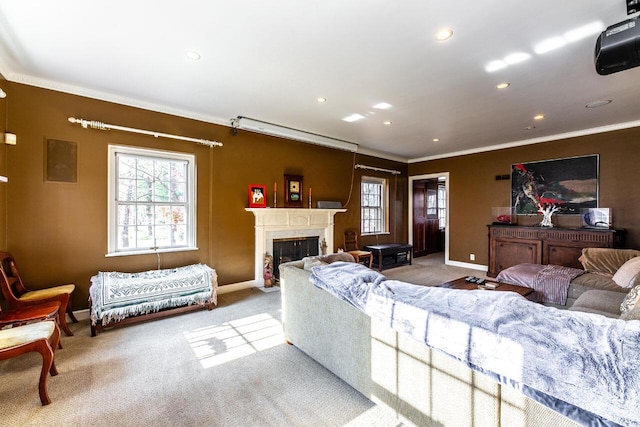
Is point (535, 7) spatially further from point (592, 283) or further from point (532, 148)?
point (532, 148)

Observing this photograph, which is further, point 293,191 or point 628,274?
point 293,191

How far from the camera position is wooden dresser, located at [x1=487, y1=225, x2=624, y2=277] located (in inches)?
163

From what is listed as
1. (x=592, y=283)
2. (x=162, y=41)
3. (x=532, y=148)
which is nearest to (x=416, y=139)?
(x=532, y=148)

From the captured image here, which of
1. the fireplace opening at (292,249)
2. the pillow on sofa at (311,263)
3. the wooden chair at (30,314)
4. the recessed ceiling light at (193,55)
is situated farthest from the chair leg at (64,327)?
the recessed ceiling light at (193,55)

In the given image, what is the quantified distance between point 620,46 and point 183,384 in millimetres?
3650

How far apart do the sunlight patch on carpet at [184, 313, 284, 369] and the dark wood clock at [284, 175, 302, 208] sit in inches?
86.8

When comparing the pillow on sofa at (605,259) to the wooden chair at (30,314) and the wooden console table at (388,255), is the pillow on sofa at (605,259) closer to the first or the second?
the wooden console table at (388,255)

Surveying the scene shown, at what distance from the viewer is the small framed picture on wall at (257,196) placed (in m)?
4.40

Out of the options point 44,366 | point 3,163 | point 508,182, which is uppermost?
point 508,182

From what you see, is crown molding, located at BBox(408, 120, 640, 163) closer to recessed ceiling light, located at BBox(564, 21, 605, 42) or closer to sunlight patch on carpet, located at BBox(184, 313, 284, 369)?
recessed ceiling light, located at BBox(564, 21, 605, 42)

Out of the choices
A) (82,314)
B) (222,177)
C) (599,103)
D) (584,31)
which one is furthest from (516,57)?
(82,314)

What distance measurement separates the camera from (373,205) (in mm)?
6594

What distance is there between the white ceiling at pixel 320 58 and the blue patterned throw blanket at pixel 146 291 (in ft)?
7.04

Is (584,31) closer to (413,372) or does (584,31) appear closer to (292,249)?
(413,372)
